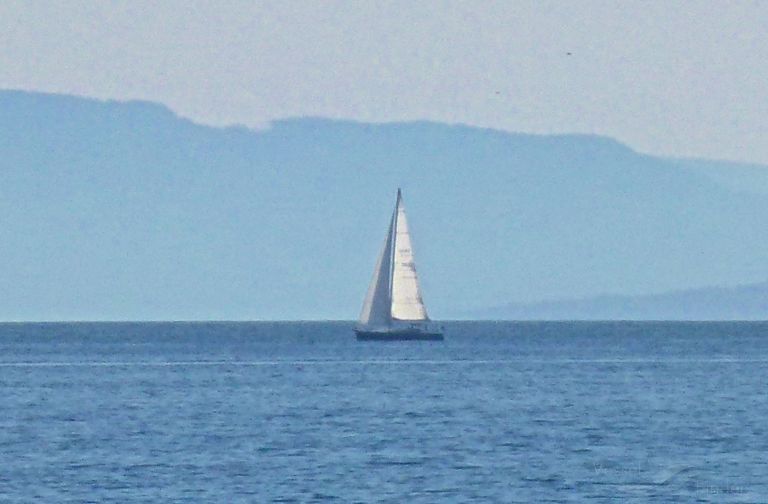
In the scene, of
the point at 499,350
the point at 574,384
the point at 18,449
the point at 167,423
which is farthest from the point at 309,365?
the point at 18,449

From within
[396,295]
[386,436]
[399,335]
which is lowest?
[386,436]

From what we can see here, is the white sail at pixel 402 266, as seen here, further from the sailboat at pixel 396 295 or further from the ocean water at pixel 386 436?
the ocean water at pixel 386 436

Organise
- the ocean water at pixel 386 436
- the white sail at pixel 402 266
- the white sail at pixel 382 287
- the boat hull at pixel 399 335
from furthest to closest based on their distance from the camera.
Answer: the boat hull at pixel 399 335 < the white sail at pixel 382 287 < the white sail at pixel 402 266 < the ocean water at pixel 386 436

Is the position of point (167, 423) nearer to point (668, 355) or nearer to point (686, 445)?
point (686, 445)

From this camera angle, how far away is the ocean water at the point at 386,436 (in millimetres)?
51531

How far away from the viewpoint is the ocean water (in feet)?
169

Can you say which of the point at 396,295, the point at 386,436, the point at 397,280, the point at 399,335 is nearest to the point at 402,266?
the point at 397,280

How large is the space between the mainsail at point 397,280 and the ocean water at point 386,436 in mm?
36557

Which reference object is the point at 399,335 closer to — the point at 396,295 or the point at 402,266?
the point at 396,295

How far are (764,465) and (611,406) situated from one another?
97.0 feet

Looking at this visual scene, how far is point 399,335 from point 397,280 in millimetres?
10564

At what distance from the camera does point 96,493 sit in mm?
50562

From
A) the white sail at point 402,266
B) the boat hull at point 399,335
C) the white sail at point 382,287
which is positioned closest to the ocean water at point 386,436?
the white sail at point 402,266

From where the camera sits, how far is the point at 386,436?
68375 mm
